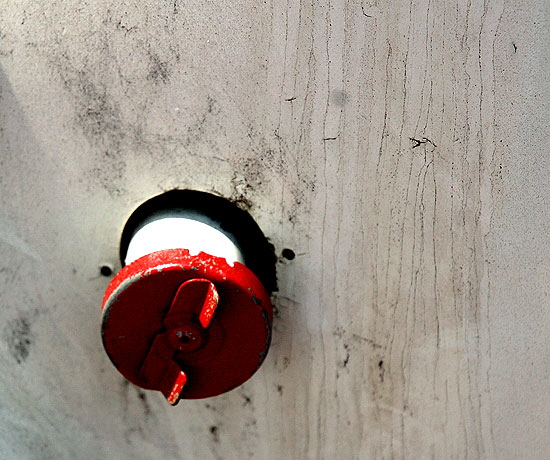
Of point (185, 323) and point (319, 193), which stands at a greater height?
point (319, 193)

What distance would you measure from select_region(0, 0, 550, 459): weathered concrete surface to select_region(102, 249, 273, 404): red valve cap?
3.7 inches

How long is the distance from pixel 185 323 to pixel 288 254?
0.49 feet

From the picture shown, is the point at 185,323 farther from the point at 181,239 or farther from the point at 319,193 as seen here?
the point at 319,193

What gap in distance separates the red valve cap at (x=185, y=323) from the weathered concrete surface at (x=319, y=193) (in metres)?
0.09

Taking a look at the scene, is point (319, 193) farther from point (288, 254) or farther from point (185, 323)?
point (185, 323)

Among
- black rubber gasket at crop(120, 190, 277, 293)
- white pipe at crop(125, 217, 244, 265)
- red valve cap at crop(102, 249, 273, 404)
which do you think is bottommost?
red valve cap at crop(102, 249, 273, 404)

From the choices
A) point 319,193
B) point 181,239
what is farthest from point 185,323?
point 319,193

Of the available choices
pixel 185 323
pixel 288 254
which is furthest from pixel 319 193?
pixel 185 323

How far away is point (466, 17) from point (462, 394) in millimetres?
407

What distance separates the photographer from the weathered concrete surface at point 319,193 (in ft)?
2.07

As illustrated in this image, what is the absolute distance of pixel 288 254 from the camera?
0.70 meters

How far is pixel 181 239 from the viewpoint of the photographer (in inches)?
25.4

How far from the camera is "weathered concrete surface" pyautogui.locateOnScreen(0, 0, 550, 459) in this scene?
63 cm

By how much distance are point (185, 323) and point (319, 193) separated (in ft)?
0.62
